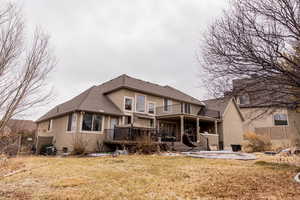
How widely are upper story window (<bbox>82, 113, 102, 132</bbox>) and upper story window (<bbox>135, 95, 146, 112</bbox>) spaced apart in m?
3.66

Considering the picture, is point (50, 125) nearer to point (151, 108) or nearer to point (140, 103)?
point (140, 103)

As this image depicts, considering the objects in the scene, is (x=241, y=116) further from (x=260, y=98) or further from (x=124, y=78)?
(x=260, y=98)

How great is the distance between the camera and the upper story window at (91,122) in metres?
15.0

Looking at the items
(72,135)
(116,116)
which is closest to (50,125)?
(72,135)

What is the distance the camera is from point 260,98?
605cm

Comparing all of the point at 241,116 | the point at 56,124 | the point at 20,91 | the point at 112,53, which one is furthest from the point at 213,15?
the point at 241,116

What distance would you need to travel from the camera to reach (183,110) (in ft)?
71.4

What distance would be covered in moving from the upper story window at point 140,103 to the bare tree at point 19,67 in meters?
Result: 13.4

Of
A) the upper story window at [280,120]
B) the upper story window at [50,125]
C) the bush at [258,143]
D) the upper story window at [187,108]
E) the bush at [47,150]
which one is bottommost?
the bush at [47,150]

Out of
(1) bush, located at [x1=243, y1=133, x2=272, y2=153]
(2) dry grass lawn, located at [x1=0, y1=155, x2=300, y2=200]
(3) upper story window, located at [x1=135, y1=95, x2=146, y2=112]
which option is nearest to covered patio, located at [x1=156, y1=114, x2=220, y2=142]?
(3) upper story window, located at [x1=135, y1=95, x2=146, y2=112]

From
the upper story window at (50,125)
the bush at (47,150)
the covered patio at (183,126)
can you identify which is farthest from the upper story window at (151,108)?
the upper story window at (50,125)

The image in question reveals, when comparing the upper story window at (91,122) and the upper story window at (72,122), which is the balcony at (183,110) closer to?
the upper story window at (91,122)

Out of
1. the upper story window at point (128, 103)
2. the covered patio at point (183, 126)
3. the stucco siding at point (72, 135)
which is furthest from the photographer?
the covered patio at point (183, 126)

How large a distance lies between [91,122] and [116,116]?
2226mm
